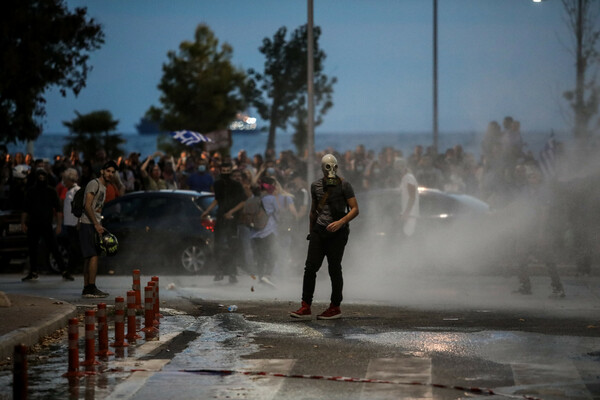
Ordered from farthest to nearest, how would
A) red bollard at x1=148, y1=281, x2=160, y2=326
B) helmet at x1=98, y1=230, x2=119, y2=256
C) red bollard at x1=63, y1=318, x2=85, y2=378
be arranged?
1. helmet at x1=98, y1=230, x2=119, y2=256
2. red bollard at x1=148, y1=281, x2=160, y2=326
3. red bollard at x1=63, y1=318, x2=85, y2=378

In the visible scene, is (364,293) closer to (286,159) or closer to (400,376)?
(400,376)

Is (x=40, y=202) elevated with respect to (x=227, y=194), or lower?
lower

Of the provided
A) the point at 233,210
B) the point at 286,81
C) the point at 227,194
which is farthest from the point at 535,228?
the point at 286,81

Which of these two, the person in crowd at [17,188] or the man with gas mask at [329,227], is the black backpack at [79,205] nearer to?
the man with gas mask at [329,227]

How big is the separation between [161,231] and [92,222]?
15.9ft

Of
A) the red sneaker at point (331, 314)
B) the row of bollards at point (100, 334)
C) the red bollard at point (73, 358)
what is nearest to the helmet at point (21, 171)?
the row of bollards at point (100, 334)

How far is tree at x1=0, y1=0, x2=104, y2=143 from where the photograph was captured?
22.8m

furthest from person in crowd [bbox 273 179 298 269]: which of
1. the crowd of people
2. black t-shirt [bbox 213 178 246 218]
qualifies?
black t-shirt [bbox 213 178 246 218]

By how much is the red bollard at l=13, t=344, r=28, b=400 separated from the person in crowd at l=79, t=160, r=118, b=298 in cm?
837

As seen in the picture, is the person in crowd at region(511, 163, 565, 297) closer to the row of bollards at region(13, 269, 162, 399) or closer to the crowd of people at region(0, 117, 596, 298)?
the crowd of people at region(0, 117, 596, 298)

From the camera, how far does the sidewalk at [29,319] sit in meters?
10.3

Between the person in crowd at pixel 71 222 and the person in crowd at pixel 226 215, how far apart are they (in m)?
2.50

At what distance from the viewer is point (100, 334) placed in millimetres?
10062

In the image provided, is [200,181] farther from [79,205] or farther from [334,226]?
[334,226]
